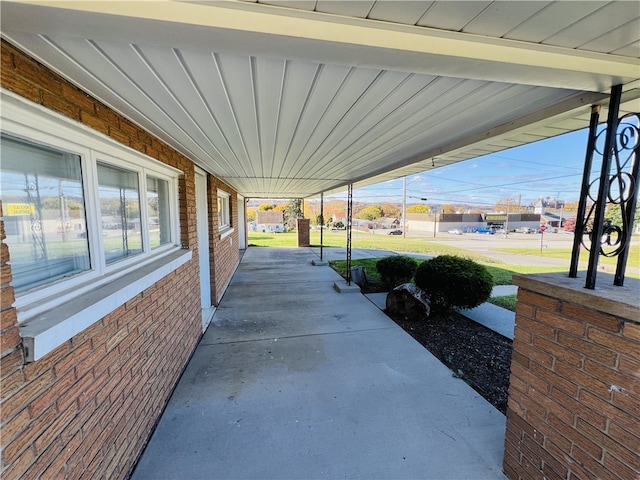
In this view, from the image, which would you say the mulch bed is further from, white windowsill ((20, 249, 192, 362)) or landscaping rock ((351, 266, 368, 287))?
white windowsill ((20, 249, 192, 362))

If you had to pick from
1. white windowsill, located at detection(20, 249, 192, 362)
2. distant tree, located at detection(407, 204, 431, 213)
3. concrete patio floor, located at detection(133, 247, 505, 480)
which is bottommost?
concrete patio floor, located at detection(133, 247, 505, 480)

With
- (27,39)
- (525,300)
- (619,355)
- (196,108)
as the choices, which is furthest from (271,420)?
(27,39)

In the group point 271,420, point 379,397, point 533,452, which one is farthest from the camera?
point 379,397

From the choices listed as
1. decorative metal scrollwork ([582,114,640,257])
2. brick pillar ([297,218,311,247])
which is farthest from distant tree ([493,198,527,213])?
decorative metal scrollwork ([582,114,640,257])

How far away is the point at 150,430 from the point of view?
2158 mm

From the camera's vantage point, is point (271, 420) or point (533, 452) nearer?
point (533, 452)

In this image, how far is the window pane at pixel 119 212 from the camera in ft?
6.15

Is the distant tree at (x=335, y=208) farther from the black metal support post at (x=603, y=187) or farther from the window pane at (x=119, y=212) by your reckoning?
the black metal support post at (x=603, y=187)

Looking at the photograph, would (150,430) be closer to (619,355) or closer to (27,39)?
(27,39)

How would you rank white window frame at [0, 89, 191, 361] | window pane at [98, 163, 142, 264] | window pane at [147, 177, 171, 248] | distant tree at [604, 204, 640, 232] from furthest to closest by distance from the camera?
1. window pane at [147, 177, 171, 248]
2. window pane at [98, 163, 142, 264]
3. distant tree at [604, 204, 640, 232]
4. white window frame at [0, 89, 191, 361]

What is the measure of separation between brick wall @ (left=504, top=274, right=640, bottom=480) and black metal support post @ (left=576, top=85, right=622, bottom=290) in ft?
0.39

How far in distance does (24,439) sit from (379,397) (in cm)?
248

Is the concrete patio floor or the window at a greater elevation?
the window

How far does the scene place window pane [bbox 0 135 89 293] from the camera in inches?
47.3
